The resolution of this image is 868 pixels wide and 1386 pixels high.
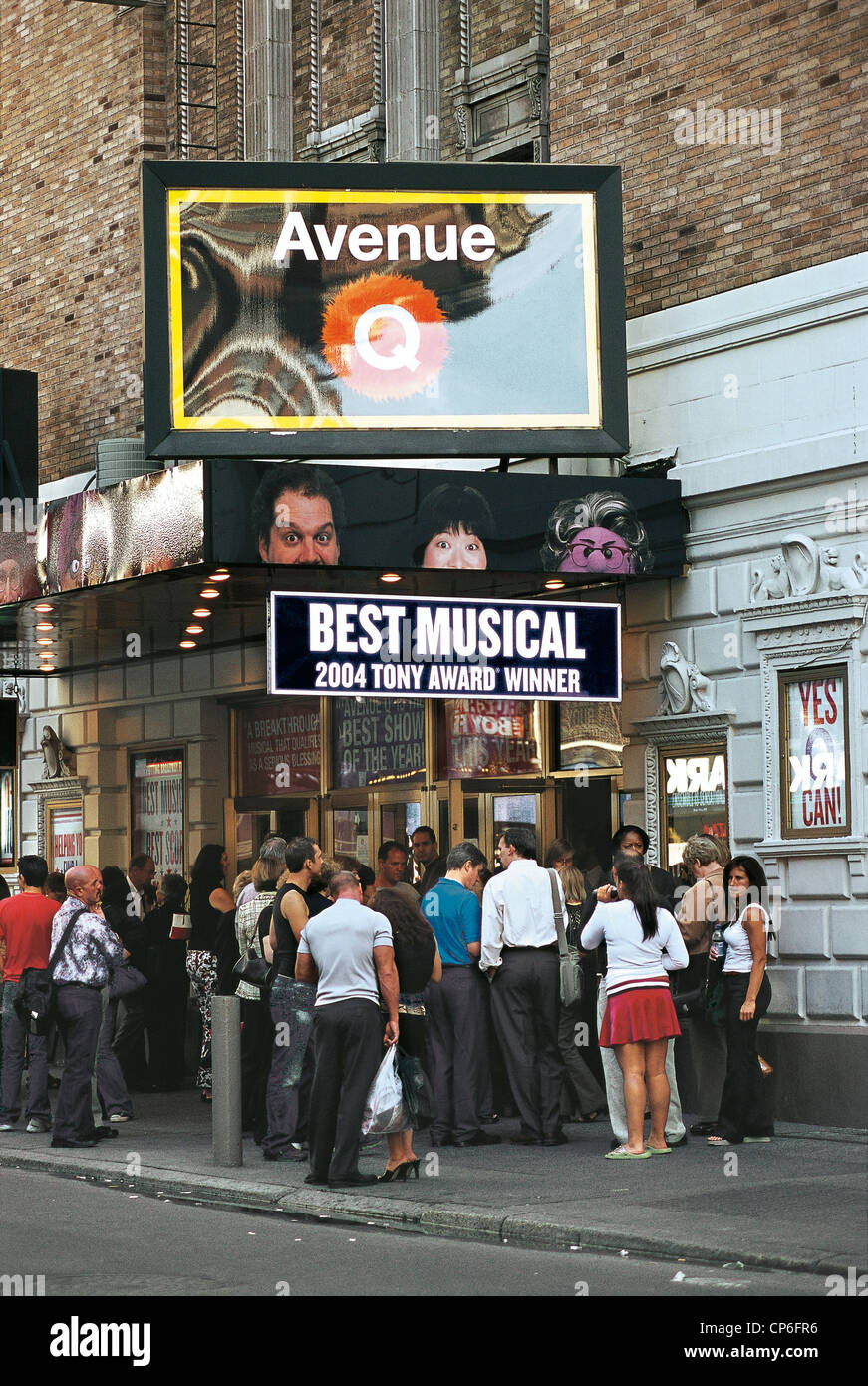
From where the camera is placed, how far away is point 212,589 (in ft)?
52.9

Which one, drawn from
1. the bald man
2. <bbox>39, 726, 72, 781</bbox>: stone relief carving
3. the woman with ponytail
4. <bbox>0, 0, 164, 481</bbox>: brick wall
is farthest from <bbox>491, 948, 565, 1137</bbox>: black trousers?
<bbox>39, 726, 72, 781</bbox>: stone relief carving

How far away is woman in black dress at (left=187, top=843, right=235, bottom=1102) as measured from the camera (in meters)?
15.6

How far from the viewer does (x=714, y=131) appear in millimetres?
15547

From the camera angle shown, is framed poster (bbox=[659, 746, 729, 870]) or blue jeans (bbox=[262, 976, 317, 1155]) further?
framed poster (bbox=[659, 746, 729, 870])

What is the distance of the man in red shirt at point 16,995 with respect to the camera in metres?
15.0

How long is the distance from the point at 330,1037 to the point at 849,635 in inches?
196

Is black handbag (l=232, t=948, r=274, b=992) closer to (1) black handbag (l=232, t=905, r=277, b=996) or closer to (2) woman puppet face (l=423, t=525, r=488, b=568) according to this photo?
(1) black handbag (l=232, t=905, r=277, b=996)

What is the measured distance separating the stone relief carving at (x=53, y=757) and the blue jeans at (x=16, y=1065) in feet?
26.4

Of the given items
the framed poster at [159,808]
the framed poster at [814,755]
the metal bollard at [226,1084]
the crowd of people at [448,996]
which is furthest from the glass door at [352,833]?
the metal bollard at [226,1084]

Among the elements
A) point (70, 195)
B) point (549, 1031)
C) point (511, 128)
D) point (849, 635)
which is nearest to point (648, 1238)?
→ point (549, 1031)

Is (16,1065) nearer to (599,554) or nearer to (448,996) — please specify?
(448,996)

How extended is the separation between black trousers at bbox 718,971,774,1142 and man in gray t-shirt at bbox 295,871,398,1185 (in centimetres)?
246

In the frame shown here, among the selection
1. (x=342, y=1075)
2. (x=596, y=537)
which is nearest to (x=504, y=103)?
(x=596, y=537)

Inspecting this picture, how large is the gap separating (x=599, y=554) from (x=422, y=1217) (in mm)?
6052
